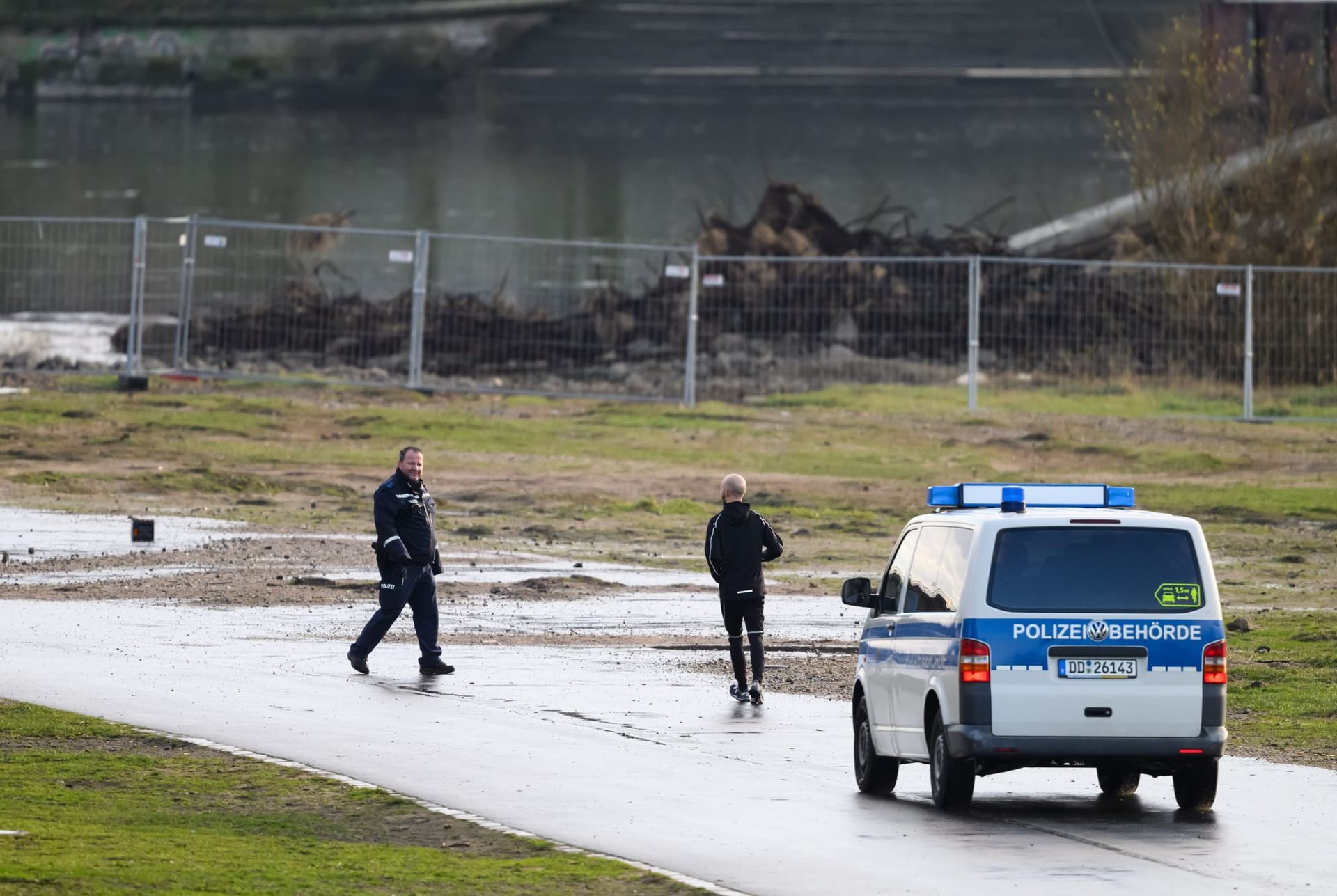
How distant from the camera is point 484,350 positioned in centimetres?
3756

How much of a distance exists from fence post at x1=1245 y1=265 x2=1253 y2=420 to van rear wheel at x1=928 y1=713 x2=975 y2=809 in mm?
21993

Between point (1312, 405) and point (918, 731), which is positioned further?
point (1312, 405)

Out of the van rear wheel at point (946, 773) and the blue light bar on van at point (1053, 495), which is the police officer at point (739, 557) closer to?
the blue light bar on van at point (1053, 495)

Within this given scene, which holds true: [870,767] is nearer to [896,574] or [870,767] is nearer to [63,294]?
[896,574]

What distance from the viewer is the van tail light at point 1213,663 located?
11.9 m

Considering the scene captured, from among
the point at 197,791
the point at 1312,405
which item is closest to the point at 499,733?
the point at 197,791

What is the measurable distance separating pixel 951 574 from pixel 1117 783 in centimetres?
189

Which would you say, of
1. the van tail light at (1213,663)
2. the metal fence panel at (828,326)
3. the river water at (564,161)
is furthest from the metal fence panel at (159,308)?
the van tail light at (1213,663)

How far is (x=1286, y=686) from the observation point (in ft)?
53.9

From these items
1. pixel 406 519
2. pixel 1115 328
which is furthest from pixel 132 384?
pixel 406 519

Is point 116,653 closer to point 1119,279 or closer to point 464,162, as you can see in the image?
point 1119,279

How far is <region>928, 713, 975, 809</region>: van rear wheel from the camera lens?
1205 centimetres

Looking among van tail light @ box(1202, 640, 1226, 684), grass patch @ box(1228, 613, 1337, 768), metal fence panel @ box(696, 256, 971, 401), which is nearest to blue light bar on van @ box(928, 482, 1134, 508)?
van tail light @ box(1202, 640, 1226, 684)

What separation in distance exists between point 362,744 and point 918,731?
10.5 feet
